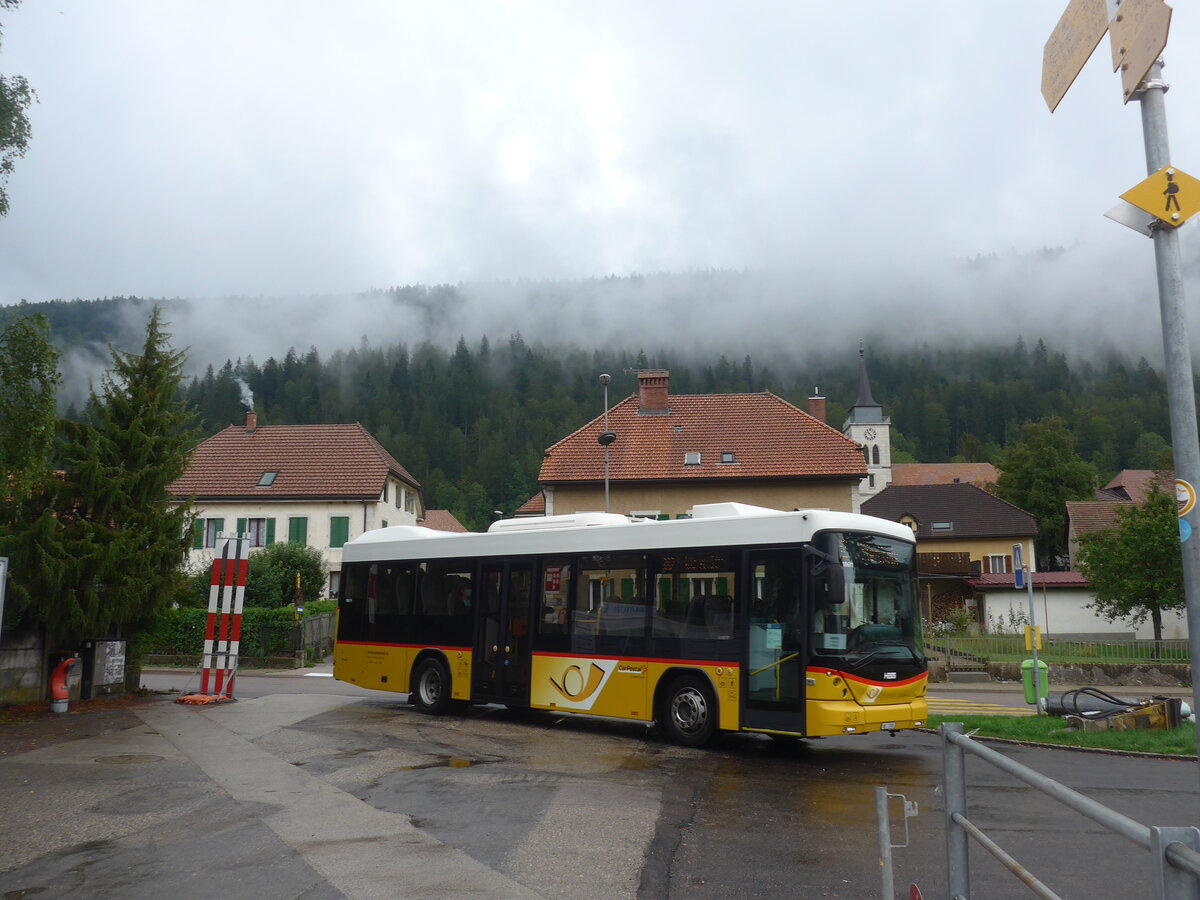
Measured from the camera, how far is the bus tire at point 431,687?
52.4ft

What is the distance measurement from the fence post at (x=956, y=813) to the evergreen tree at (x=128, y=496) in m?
15.9

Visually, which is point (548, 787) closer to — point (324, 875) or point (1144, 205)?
point (324, 875)

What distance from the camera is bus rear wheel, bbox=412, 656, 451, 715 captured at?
1598cm

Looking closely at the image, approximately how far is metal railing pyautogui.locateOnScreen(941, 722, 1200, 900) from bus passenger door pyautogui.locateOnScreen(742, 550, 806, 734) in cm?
786

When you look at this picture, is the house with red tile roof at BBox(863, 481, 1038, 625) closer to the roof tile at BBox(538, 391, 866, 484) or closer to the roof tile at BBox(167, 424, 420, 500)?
the roof tile at BBox(538, 391, 866, 484)

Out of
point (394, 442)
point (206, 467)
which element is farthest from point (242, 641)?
point (394, 442)

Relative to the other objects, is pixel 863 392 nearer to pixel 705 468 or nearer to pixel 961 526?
pixel 961 526

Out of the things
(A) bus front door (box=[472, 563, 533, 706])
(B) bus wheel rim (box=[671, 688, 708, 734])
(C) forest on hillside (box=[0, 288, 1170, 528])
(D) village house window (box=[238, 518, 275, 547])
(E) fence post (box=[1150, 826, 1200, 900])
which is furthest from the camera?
(C) forest on hillside (box=[0, 288, 1170, 528])

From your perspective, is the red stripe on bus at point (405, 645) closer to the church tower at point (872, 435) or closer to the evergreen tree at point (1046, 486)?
the evergreen tree at point (1046, 486)

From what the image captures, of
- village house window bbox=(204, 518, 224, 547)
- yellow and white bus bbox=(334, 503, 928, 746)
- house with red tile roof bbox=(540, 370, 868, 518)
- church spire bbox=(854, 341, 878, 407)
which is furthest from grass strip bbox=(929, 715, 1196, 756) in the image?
church spire bbox=(854, 341, 878, 407)

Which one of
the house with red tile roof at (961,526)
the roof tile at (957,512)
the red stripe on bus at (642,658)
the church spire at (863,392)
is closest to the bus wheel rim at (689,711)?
the red stripe on bus at (642,658)

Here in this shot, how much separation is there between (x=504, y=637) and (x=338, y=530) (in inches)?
1363

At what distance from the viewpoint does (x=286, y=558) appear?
39.3 meters

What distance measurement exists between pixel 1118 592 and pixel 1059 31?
126 ft
